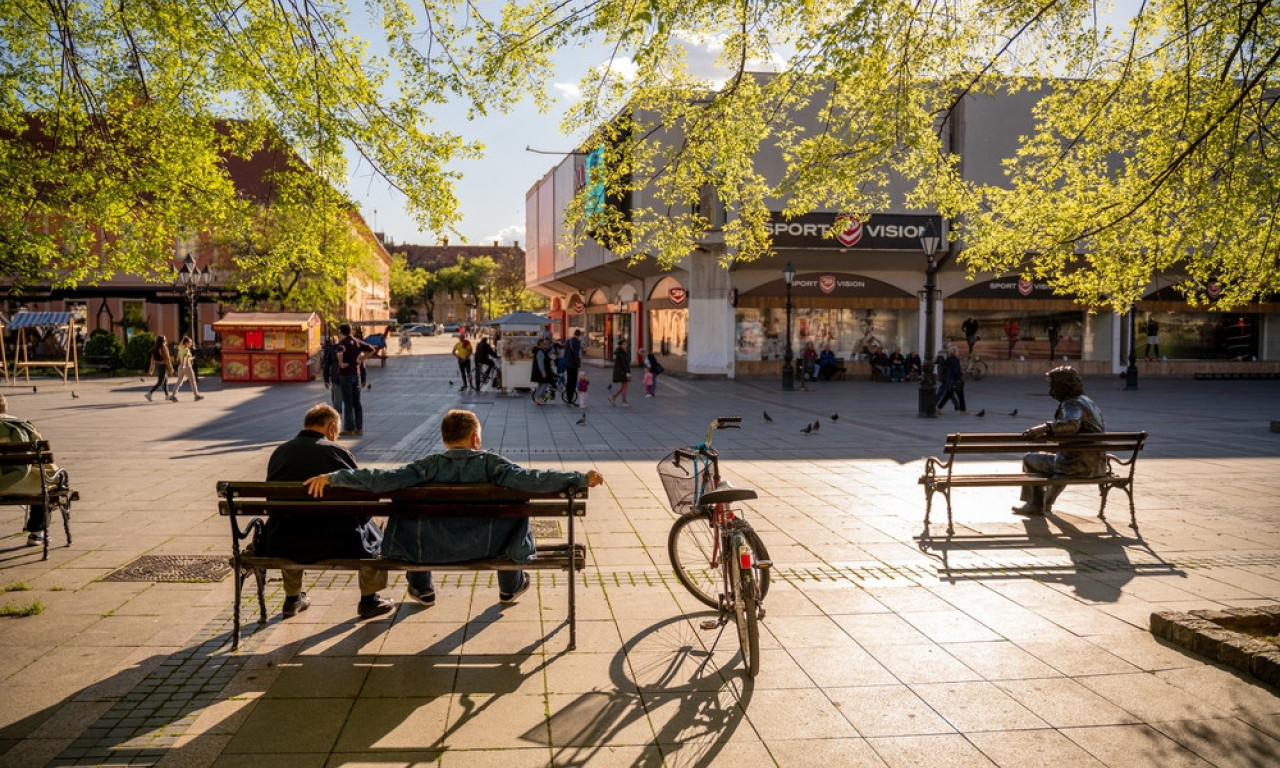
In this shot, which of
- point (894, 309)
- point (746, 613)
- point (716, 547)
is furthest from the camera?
point (894, 309)

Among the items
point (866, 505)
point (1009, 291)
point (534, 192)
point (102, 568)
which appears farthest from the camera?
point (534, 192)

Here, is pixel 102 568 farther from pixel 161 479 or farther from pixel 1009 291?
pixel 1009 291

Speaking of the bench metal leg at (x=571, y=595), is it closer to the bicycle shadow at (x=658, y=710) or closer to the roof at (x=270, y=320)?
the bicycle shadow at (x=658, y=710)

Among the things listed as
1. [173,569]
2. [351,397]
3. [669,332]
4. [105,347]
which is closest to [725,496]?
[173,569]

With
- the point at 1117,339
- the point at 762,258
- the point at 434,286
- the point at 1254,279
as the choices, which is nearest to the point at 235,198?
the point at 1254,279

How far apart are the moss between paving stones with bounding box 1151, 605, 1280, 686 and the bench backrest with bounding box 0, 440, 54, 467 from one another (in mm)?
7346

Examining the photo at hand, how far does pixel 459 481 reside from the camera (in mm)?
4957

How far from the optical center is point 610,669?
4.62 metres

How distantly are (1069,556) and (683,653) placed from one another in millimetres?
3771

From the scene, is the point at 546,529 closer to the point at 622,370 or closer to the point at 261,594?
the point at 261,594

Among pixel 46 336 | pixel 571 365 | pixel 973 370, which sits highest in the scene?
pixel 46 336

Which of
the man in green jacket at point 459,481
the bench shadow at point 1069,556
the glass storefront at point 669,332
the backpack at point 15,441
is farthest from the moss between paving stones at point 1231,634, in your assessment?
the glass storefront at point 669,332

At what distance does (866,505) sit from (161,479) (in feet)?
24.7

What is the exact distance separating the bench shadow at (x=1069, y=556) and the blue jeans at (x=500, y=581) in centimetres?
300
